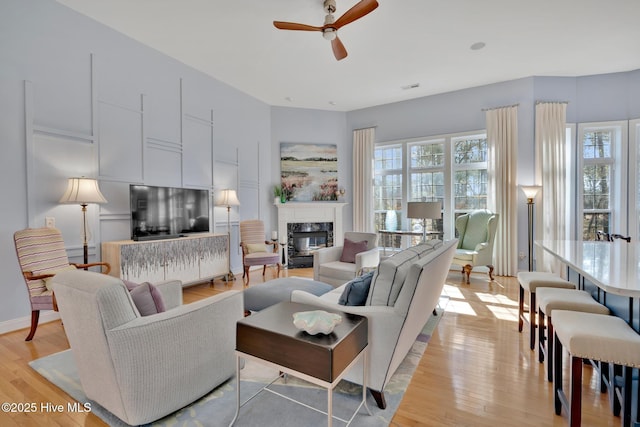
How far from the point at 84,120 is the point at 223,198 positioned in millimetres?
1972

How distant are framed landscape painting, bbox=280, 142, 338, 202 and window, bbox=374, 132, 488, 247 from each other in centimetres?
97

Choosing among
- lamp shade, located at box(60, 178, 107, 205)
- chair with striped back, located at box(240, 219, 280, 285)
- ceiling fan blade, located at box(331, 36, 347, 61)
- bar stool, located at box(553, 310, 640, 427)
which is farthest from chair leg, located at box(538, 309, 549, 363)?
lamp shade, located at box(60, 178, 107, 205)

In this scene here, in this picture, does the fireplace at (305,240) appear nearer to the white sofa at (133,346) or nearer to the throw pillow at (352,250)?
the throw pillow at (352,250)

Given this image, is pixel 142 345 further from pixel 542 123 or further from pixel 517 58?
pixel 542 123

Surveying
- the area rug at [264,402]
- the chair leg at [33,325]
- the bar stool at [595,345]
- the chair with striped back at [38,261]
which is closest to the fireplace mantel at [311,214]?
the chair with striped back at [38,261]

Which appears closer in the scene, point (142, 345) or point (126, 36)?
point (142, 345)

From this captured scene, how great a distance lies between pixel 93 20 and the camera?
332 cm

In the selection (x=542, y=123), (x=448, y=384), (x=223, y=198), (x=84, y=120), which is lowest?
(x=448, y=384)

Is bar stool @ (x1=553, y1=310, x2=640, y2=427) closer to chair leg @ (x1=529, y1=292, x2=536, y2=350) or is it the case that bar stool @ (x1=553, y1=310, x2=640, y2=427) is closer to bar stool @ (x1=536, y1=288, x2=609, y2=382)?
bar stool @ (x1=536, y1=288, x2=609, y2=382)

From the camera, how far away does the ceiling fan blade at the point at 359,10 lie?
240 centimetres

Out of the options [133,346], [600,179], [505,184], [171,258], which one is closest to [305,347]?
[133,346]

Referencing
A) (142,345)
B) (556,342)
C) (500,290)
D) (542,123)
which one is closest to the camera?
(142,345)

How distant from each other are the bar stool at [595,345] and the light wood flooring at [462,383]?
0.30 meters

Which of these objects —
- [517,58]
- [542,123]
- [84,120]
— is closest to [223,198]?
[84,120]
